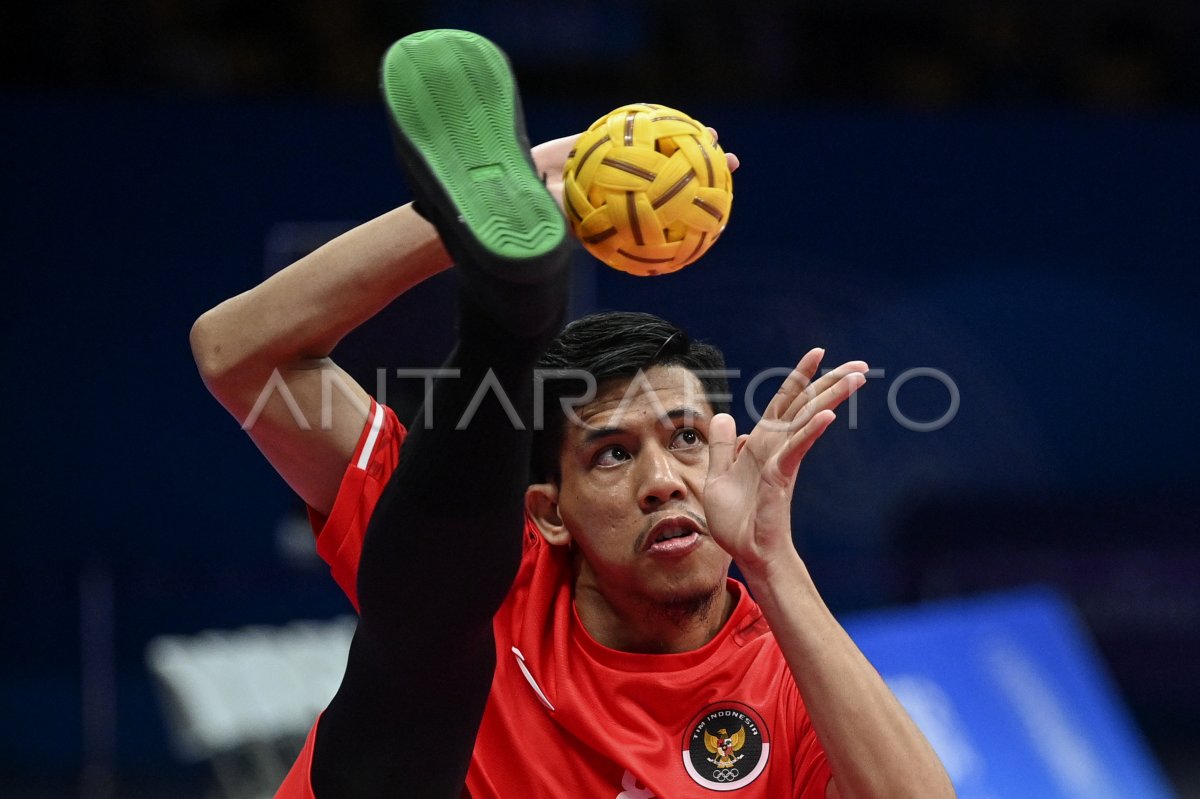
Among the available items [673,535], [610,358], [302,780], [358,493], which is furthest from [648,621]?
[302,780]

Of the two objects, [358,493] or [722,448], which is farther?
[358,493]


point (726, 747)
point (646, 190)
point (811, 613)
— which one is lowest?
point (726, 747)

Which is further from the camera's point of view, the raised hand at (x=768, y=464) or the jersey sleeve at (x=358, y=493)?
the jersey sleeve at (x=358, y=493)

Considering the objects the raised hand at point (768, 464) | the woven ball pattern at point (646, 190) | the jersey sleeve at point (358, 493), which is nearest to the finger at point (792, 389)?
the raised hand at point (768, 464)

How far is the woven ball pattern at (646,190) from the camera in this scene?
9.58ft

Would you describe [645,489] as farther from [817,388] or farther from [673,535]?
[817,388]

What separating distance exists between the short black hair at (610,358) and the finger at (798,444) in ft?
1.94

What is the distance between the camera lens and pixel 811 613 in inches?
111

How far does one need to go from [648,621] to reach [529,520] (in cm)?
44


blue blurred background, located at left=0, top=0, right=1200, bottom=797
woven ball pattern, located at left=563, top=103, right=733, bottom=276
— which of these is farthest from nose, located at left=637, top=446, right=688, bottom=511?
blue blurred background, located at left=0, top=0, right=1200, bottom=797

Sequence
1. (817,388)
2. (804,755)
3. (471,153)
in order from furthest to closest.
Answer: (804,755), (817,388), (471,153)

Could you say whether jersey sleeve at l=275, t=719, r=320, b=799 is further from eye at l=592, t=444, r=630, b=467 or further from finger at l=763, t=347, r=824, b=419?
finger at l=763, t=347, r=824, b=419

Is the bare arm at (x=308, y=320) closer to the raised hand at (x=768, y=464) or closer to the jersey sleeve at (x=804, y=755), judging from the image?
the raised hand at (x=768, y=464)

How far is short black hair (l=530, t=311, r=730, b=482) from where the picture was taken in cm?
337
